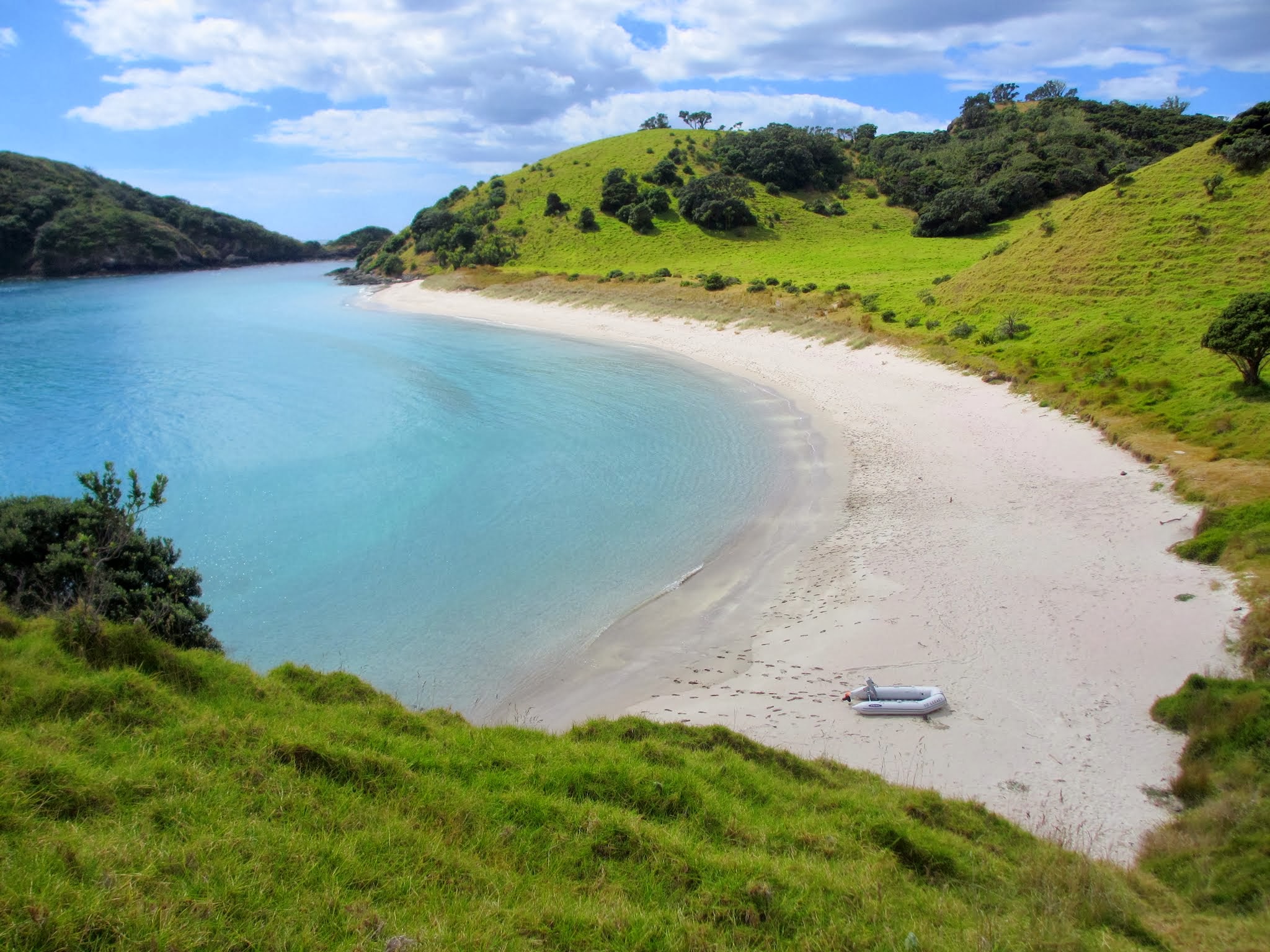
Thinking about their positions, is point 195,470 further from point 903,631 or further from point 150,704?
point 903,631

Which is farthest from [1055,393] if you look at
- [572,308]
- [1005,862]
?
[572,308]

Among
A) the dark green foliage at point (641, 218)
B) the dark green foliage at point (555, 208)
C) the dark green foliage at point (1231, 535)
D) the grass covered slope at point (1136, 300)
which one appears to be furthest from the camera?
the dark green foliage at point (555, 208)

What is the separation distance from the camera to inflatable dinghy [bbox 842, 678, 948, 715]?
11.7m

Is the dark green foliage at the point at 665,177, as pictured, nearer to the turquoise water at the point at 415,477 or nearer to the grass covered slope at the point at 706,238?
the grass covered slope at the point at 706,238

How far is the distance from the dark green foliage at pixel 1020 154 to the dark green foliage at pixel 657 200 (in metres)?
29.5

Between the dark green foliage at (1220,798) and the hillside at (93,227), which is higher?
the hillside at (93,227)

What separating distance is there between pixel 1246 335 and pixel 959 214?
5838 centimetres

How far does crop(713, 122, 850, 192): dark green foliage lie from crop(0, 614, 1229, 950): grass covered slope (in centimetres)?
9882

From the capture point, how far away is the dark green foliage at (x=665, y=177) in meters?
94.4

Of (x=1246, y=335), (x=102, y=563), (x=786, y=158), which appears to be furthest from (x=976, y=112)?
(x=102, y=563)

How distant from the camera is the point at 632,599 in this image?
1670 cm

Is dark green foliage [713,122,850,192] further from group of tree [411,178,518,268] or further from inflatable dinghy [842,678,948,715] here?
inflatable dinghy [842,678,948,715]

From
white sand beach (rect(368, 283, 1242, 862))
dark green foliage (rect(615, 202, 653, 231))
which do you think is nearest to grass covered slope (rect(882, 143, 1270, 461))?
white sand beach (rect(368, 283, 1242, 862))

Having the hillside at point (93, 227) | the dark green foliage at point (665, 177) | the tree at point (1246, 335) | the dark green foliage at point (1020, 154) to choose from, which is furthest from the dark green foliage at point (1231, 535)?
the hillside at point (93, 227)
